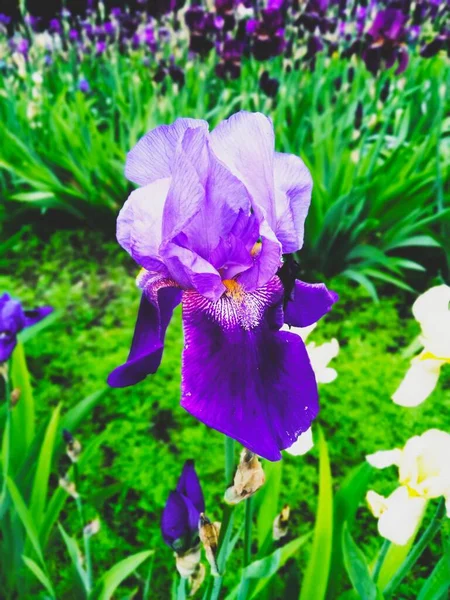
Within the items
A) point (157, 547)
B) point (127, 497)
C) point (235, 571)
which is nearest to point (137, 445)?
point (127, 497)

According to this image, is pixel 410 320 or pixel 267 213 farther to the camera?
pixel 410 320

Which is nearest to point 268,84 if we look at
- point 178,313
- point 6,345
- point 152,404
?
point 178,313

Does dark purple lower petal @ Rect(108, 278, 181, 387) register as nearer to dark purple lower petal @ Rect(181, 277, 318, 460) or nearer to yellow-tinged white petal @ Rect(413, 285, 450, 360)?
dark purple lower petal @ Rect(181, 277, 318, 460)

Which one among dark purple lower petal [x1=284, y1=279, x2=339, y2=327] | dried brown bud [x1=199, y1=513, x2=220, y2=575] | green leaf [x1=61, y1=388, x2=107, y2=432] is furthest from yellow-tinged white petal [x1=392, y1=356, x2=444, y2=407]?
green leaf [x1=61, y1=388, x2=107, y2=432]

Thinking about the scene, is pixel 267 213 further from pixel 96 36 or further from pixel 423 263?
pixel 96 36

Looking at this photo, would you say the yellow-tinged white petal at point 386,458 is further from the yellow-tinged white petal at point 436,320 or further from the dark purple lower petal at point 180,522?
the dark purple lower petal at point 180,522

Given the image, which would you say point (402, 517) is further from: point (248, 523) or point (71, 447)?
point (71, 447)
